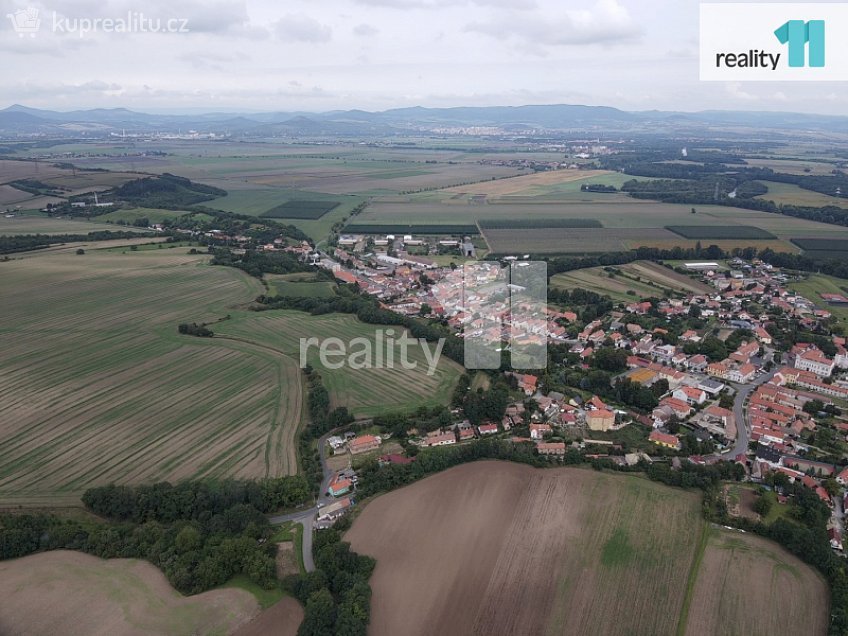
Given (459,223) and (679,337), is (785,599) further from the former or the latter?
(459,223)

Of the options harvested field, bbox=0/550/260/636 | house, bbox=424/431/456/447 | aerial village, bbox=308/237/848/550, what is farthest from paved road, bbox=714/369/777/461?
harvested field, bbox=0/550/260/636

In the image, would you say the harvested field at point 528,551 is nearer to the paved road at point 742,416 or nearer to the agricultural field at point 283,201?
the paved road at point 742,416

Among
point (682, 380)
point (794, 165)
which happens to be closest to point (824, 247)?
point (682, 380)

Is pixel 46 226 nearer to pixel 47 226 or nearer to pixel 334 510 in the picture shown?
pixel 47 226

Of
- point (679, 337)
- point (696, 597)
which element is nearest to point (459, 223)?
point (679, 337)

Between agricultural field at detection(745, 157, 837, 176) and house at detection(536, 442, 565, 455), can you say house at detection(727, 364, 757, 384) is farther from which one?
agricultural field at detection(745, 157, 837, 176)

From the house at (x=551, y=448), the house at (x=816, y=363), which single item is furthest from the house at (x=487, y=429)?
the house at (x=816, y=363)
